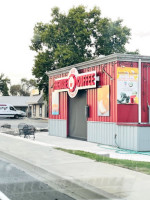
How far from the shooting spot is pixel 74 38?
49.0 m

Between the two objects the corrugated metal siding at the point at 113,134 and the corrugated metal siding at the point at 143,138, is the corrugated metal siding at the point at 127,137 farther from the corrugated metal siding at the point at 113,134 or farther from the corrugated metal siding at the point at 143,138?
the corrugated metal siding at the point at 143,138

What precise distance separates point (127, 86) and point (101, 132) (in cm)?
332

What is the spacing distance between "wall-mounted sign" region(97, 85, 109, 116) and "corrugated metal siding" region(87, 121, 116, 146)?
0.68 metres

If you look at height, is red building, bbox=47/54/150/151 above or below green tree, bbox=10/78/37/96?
below

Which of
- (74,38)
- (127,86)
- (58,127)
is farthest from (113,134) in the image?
(74,38)

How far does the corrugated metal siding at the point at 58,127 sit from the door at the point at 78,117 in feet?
2.39

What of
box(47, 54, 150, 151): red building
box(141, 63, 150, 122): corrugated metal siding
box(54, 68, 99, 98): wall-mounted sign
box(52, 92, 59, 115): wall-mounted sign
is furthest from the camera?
box(52, 92, 59, 115): wall-mounted sign

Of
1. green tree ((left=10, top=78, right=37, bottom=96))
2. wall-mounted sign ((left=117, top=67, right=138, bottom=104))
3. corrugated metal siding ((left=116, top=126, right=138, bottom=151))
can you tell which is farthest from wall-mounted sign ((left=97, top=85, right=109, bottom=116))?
green tree ((left=10, top=78, right=37, bottom=96))

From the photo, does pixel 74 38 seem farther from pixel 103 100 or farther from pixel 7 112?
pixel 103 100

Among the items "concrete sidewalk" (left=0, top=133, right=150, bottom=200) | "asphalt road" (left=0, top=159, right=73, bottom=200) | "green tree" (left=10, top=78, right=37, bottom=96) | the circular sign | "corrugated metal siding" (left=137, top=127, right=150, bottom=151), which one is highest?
"green tree" (left=10, top=78, right=37, bottom=96)

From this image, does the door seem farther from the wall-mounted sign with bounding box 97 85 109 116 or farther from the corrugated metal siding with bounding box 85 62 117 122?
the wall-mounted sign with bounding box 97 85 109 116

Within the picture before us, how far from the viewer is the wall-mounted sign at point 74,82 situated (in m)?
22.6

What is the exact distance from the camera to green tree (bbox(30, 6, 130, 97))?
48.1 m

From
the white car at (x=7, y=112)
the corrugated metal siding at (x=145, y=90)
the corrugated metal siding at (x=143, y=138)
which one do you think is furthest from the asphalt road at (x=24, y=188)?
the white car at (x=7, y=112)
